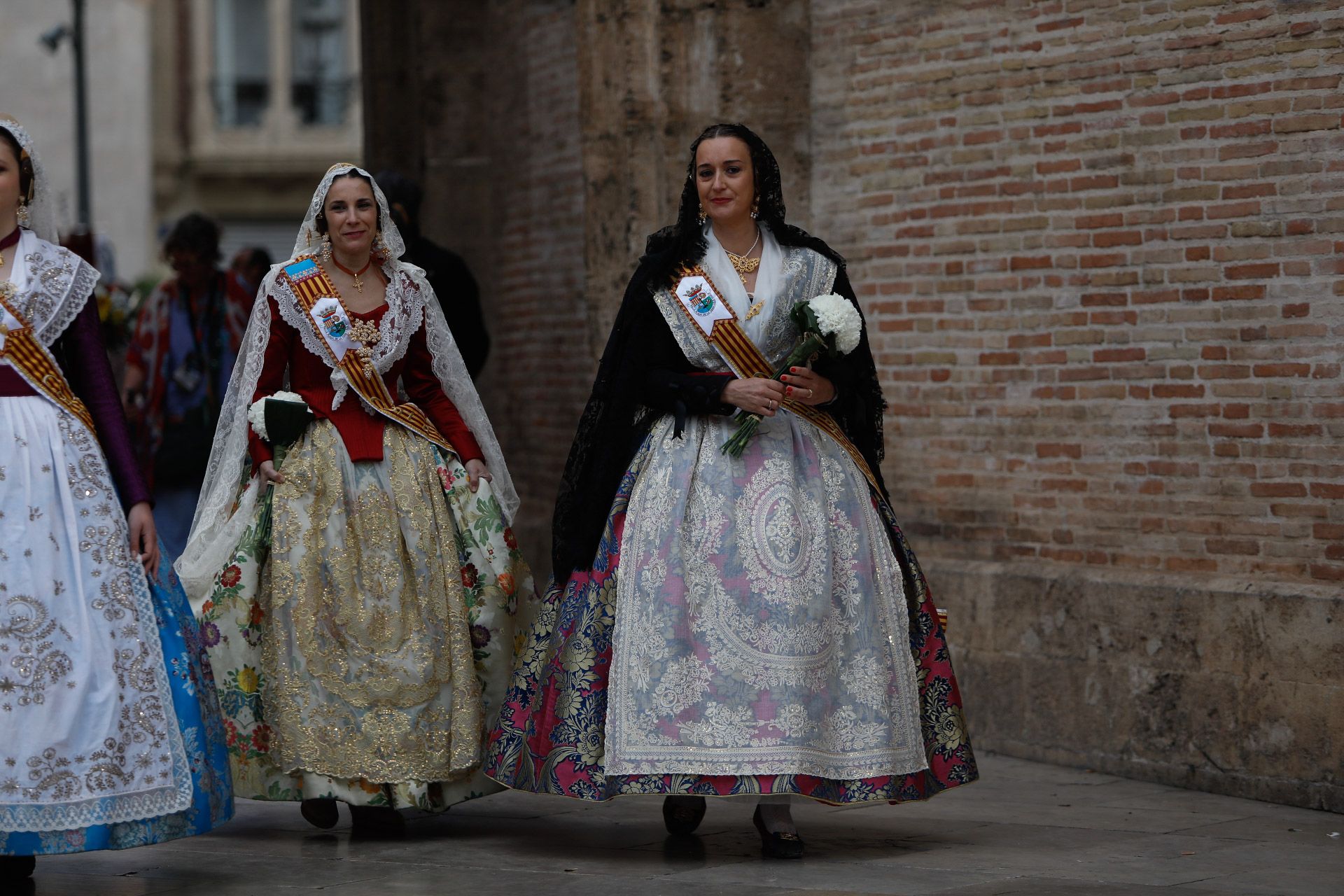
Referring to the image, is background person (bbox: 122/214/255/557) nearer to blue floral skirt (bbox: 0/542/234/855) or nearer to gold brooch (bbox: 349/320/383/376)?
gold brooch (bbox: 349/320/383/376)

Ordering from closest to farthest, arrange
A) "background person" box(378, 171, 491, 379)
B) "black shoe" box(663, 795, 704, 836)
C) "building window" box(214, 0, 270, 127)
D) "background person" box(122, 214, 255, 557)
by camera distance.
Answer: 1. "black shoe" box(663, 795, 704, 836)
2. "background person" box(378, 171, 491, 379)
3. "background person" box(122, 214, 255, 557)
4. "building window" box(214, 0, 270, 127)

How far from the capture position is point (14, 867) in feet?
18.0

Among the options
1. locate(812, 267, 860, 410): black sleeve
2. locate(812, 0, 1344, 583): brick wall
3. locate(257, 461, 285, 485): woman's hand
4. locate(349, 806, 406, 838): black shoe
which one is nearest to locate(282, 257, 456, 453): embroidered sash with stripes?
locate(257, 461, 285, 485): woman's hand

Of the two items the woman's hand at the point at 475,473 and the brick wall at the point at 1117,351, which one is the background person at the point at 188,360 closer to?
the brick wall at the point at 1117,351

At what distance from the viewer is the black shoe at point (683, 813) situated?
246 inches

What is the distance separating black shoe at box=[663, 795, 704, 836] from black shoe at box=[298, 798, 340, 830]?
106cm

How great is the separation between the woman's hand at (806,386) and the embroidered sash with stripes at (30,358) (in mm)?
1994

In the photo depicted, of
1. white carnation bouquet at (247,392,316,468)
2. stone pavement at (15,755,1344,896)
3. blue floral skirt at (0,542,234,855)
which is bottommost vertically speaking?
stone pavement at (15,755,1344,896)

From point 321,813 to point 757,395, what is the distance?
1.97 m

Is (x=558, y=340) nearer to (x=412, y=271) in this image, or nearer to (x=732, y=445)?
(x=412, y=271)

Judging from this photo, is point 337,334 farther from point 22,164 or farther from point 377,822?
point 377,822

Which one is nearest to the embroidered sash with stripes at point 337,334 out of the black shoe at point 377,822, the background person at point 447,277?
the black shoe at point 377,822

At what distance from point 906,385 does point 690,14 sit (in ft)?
6.51

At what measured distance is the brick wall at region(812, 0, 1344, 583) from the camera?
6.86 m
